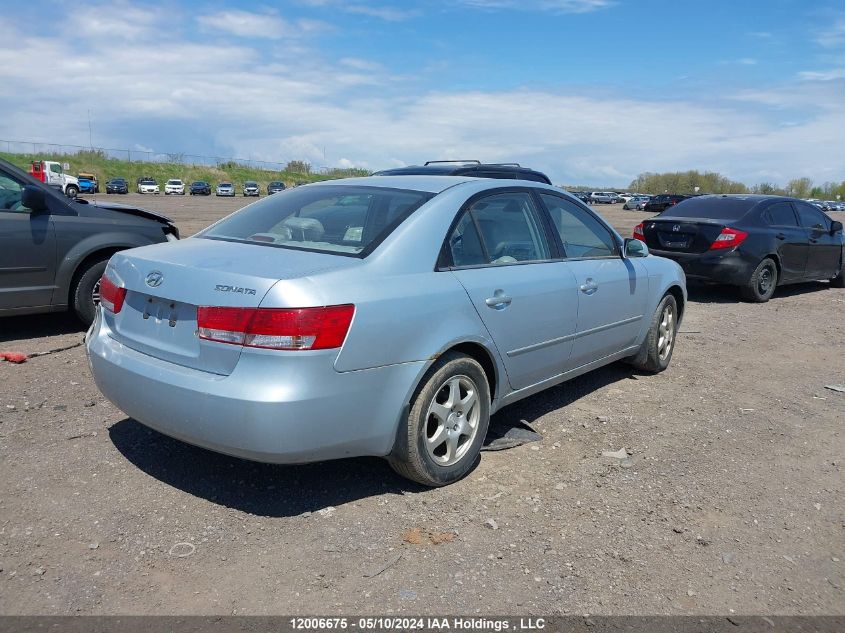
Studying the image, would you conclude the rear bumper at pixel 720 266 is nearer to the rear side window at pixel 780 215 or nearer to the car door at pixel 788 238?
the car door at pixel 788 238

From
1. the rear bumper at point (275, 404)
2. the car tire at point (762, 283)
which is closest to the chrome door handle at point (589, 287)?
the rear bumper at point (275, 404)

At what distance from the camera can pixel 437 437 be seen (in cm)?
377

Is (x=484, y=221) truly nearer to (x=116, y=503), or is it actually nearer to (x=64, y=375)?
(x=116, y=503)

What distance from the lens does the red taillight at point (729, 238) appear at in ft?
32.9

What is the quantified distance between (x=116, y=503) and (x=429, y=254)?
2025 millimetres

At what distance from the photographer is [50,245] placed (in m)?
6.52

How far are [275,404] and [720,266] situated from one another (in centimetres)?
849

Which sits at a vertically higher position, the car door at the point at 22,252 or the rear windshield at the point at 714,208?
the rear windshield at the point at 714,208

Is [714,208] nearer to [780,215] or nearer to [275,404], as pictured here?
[780,215]

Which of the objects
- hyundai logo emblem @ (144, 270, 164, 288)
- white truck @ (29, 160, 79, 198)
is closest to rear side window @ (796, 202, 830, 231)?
hyundai logo emblem @ (144, 270, 164, 288)

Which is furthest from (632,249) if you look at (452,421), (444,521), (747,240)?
(747,240)

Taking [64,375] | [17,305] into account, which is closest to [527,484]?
[64,375]

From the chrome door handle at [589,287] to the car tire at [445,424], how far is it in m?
1.20

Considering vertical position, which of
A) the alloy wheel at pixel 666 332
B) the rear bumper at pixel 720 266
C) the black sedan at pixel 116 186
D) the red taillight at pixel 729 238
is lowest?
the black sedan at pixel 116 186
